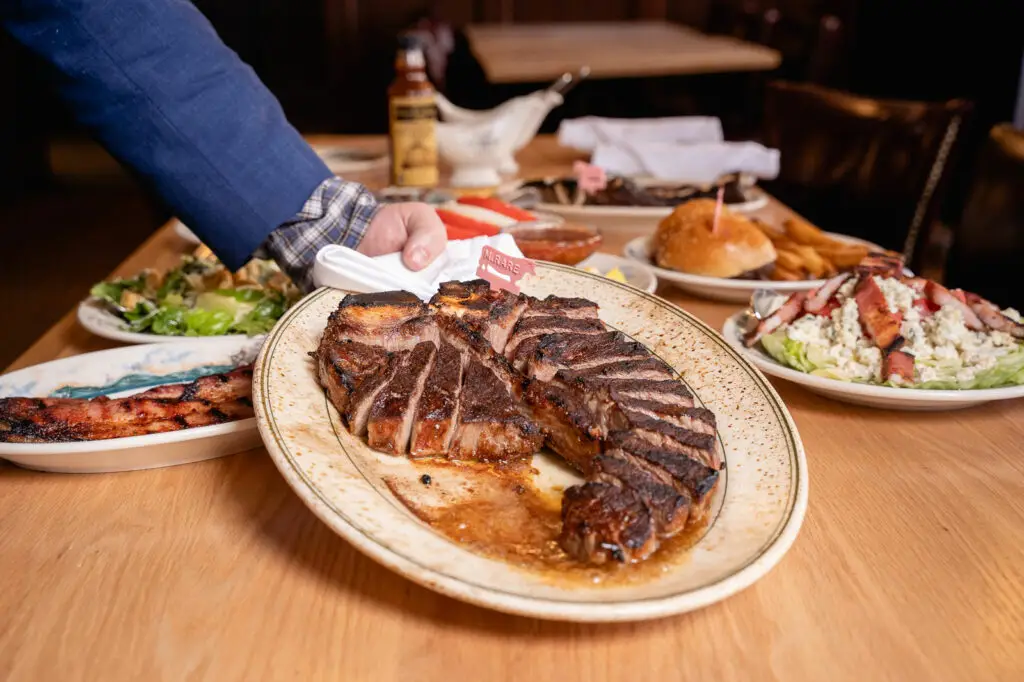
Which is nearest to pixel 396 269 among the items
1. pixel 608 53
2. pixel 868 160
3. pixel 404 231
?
pixel 404 231

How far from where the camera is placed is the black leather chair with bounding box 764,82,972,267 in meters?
2.98

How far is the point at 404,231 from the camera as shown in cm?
184

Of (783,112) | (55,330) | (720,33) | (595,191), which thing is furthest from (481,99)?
(55,330)

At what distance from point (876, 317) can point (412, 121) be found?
199 centimetres

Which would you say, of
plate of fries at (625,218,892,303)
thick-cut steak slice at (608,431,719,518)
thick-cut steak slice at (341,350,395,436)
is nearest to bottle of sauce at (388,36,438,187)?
plate of fries at (625,218,892,303)

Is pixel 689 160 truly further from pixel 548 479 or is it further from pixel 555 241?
pixel 548 479

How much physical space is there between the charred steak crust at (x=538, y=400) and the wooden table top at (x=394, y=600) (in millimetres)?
139

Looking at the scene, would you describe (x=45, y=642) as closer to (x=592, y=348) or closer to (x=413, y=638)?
(x=413, y=638)

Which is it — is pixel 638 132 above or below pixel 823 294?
below

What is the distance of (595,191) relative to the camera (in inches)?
111

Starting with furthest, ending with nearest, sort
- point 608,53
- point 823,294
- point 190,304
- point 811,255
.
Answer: point 608,53
point 811,255
point 190,304
point 823,294

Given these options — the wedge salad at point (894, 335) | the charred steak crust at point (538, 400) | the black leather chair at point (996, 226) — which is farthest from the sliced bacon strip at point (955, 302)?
the black leather chair at point (996, 226)

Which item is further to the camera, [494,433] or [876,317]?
[876,317]

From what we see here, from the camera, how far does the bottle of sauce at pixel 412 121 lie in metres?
2.93
